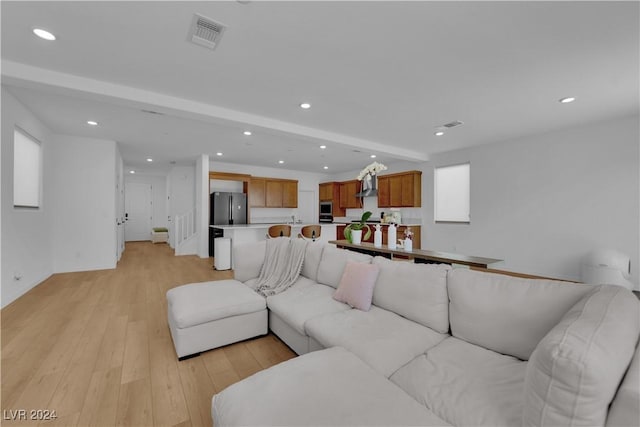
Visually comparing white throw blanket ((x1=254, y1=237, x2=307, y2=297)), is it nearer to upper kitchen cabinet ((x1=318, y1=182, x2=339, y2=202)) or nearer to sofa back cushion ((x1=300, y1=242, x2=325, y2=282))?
sofa back cushion ((x1=300, y1=242, x2=325, y2=282))

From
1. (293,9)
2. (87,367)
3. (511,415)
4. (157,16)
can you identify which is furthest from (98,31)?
(511,415)

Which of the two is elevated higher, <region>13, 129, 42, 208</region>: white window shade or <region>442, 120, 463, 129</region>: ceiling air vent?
<region>442, 120, 463, 129</region>: ceiling air vent

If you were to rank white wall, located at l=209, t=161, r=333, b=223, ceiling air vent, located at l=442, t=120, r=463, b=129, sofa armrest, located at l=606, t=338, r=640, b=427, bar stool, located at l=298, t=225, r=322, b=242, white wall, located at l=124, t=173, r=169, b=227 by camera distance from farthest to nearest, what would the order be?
white wall, located at l=124, t=173, r=169, b=227 → white wall, located at l=209, t=161, r=333, b=223 → bar stool, located at l=298, t=225, r=322, b=242 → ceiling air vent, located at l=442, t=120, r=463, b=129 → sofa armrest, located at l=606, t=338, r=640, b=427

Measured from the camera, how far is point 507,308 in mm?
1476

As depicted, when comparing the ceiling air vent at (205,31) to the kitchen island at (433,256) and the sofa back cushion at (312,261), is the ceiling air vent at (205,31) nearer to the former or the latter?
the sofa back cushion at (312,261)

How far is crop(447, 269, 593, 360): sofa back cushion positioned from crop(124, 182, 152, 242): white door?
11.0 metres

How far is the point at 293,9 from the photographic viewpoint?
1775 mm

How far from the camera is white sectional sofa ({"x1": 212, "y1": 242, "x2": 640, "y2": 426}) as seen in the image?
0.82 metres

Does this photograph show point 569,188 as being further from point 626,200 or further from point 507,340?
point 507,340

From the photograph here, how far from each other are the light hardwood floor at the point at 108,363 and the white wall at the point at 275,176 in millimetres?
4582

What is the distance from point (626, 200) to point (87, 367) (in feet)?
22.2

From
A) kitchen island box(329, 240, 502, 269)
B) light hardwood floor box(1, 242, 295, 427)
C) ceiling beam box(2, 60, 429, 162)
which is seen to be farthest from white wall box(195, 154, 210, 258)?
kitchen island box(329, 240, 502, 269)

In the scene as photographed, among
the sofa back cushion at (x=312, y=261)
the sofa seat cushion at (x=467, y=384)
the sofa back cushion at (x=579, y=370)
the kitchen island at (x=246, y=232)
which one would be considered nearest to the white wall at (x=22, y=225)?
the kitchen island at (x=246, y=232)

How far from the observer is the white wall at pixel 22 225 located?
3102 mm
